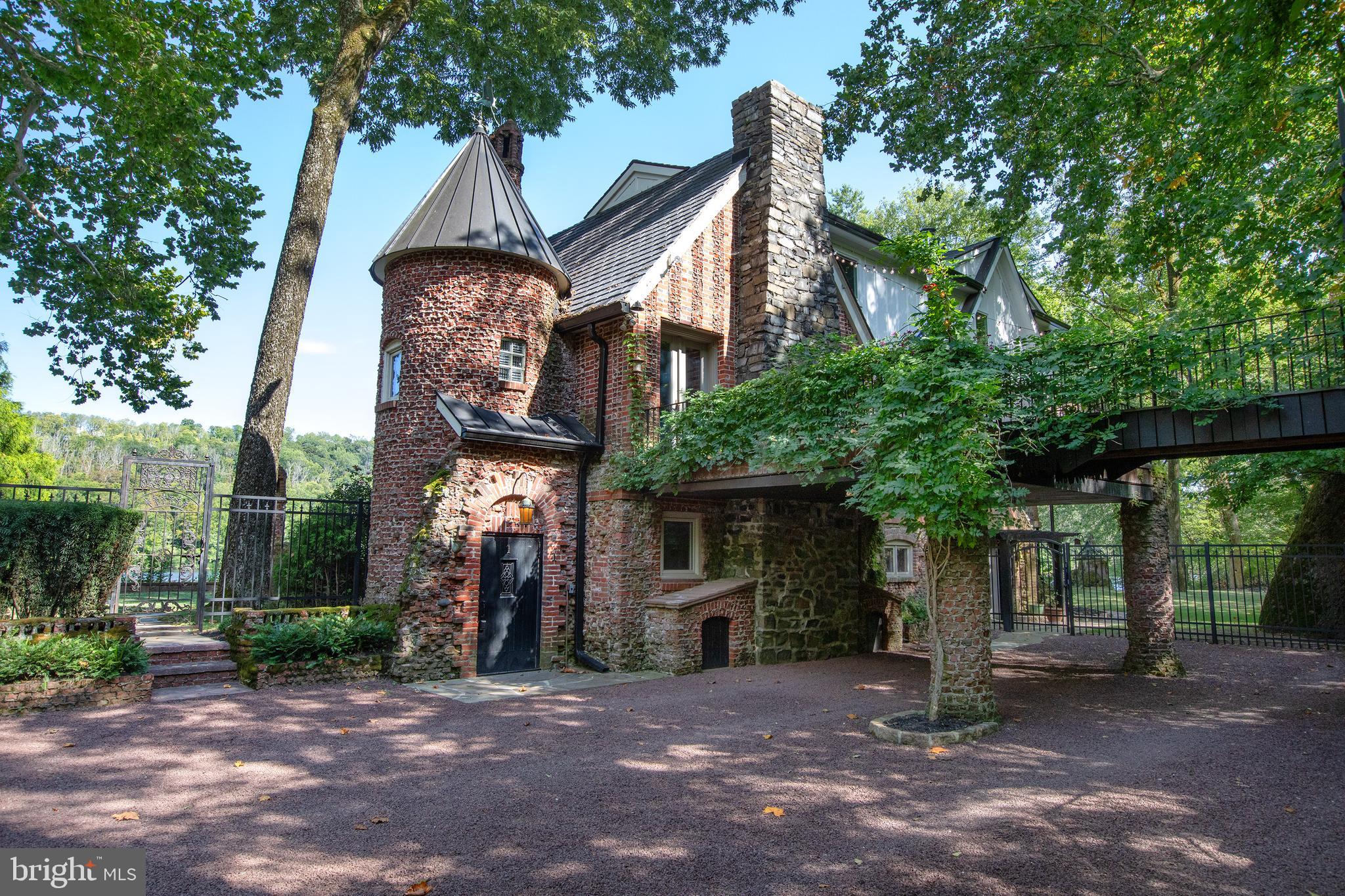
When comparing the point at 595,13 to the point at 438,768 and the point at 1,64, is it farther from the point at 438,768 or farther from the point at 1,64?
the point at 438,768

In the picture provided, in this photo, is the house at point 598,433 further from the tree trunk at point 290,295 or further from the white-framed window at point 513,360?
the tree trunk at point 290,295

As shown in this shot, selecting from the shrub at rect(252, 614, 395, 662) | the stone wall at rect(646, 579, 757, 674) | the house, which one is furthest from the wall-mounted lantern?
the stone wall at rect(646, 579, 757, 674)

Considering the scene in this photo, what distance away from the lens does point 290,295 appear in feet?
44.8

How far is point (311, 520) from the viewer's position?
13023 mm

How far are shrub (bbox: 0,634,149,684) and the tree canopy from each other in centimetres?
1420

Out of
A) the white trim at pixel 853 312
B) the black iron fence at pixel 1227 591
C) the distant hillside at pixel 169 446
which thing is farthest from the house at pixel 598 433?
the distant hillside at pixel 169 446

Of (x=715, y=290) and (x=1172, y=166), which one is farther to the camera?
(x=715, y=290)

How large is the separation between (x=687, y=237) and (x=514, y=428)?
15.0 feet

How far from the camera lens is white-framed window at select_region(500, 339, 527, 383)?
12336 mm

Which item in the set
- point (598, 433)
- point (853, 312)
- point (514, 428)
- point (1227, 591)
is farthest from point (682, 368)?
point (1227, 591)

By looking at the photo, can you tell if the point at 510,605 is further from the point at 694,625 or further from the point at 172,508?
the point at 172,508

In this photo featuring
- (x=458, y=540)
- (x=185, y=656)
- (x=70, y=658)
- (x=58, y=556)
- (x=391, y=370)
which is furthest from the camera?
(x=391, y=370)

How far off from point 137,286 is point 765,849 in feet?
52.4

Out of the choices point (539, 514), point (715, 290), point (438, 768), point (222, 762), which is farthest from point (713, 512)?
point (222, 762)
